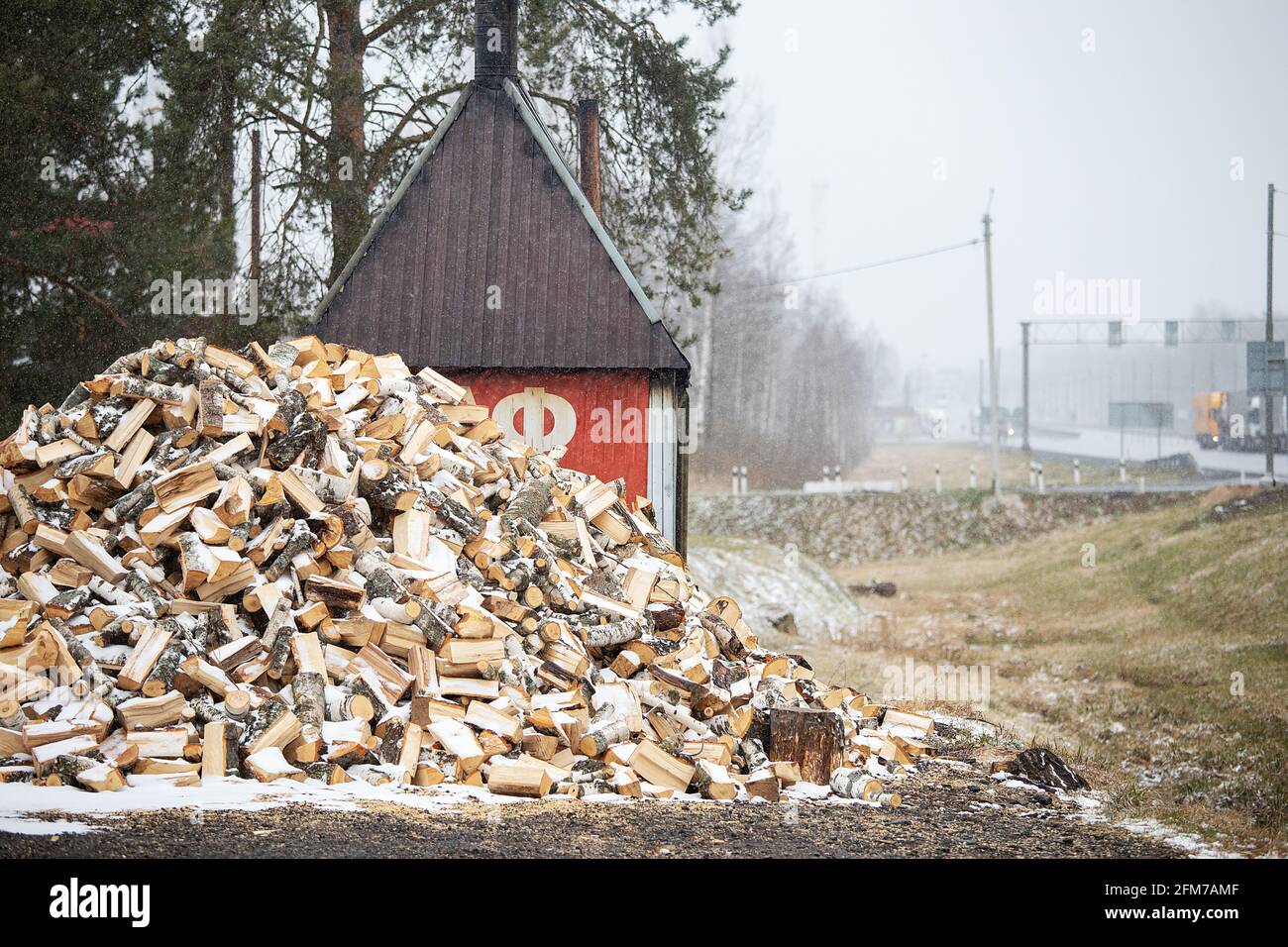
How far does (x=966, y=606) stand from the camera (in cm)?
2183

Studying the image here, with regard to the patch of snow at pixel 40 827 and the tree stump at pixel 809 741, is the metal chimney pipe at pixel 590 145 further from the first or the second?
the patch of snow at pixel 40 827

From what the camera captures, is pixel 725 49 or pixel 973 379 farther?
pixel 973 379

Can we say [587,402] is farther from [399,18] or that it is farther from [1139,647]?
[1139,647]

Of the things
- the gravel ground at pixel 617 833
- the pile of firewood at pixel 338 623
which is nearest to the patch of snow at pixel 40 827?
the gravel ground at pixel 617 833

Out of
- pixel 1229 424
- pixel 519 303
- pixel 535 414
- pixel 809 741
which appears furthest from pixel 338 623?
pixel 1229 424

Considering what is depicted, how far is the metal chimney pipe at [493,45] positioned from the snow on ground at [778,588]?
818 cm

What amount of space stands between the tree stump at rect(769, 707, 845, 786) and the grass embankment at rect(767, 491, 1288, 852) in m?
1.81

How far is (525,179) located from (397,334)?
209cm

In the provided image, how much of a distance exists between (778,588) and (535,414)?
8822mm

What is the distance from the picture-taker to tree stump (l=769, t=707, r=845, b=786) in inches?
287

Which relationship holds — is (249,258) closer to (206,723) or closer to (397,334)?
(397,334)

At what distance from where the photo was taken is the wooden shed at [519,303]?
11.8 metres

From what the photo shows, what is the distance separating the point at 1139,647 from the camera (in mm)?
18016

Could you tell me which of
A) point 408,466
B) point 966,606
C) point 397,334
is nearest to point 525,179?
point 397,334
